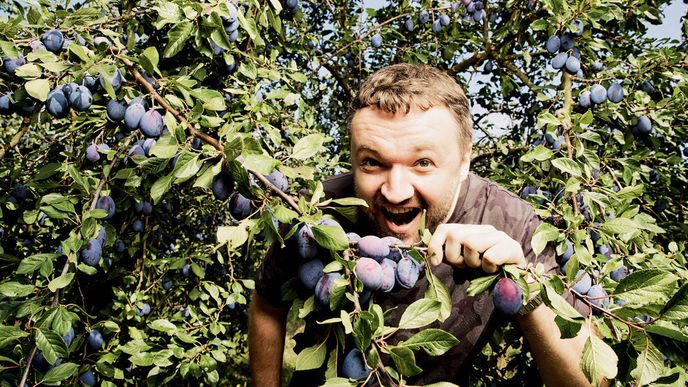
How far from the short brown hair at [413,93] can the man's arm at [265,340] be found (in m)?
0.74

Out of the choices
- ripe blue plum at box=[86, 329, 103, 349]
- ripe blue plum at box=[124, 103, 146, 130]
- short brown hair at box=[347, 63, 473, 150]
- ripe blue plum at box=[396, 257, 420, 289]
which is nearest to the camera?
ripe blue plum at box=[396, 257, 420, 289]

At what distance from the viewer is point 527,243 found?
158cm

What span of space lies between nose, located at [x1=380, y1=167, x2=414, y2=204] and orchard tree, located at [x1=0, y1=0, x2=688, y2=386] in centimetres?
21

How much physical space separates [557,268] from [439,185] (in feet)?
1.70

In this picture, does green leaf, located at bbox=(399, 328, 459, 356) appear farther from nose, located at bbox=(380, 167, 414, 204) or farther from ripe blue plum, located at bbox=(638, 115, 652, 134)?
ripe blue plum, located at bbox=(638, 115, 652, 134)

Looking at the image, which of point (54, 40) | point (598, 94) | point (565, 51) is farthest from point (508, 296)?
point (565, 51)

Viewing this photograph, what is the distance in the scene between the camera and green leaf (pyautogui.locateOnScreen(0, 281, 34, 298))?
119 cm

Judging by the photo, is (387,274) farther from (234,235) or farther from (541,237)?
(541,237)

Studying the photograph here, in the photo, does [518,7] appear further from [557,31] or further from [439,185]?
[439,185]

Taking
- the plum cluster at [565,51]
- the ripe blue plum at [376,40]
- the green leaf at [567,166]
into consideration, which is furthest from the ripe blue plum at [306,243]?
the ripe blue plum at [376,40]

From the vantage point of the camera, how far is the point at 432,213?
1.38 metres

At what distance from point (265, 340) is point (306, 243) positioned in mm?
908

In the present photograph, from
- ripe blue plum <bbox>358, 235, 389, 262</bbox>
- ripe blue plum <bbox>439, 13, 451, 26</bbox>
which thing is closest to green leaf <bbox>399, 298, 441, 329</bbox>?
ripe blue plum <bbox>358, 235, 389, 262</bbox>

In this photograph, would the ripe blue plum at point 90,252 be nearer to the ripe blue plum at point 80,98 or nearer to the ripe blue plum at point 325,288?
the ripe blue plum at point 80,98
